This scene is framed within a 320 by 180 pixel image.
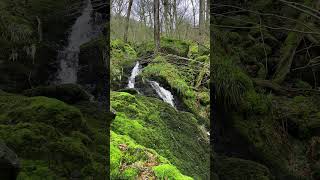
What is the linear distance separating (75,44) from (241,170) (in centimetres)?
581

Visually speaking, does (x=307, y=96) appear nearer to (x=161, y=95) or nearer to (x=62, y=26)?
(x=161, y=95)

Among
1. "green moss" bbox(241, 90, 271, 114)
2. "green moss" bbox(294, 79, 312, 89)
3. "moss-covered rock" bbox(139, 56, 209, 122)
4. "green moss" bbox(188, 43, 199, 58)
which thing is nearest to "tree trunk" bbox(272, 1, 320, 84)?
"green moss" bbox(294, 79, 312, 89)

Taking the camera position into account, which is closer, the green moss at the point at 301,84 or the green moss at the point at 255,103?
the green moss at the point at 255,103

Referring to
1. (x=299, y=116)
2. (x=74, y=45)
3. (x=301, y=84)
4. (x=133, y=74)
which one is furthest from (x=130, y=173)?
(x=74, y=45)

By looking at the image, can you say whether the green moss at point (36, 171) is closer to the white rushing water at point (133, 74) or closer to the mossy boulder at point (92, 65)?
the mossy boulder at point (92, 65)

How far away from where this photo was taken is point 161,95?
376 inches

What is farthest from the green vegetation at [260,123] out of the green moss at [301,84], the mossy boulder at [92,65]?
the mossy boulder at [92,65]

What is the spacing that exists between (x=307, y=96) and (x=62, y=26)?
5942 millimetres

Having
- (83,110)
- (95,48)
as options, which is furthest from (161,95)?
(83,110)

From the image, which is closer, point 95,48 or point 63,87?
point 63,87

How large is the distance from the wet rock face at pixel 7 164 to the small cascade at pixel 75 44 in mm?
5489

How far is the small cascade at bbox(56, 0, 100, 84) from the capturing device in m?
9.37

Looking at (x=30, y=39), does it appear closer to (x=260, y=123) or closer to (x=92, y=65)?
(x=92, y=65)

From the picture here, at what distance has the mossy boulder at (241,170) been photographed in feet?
18.2
